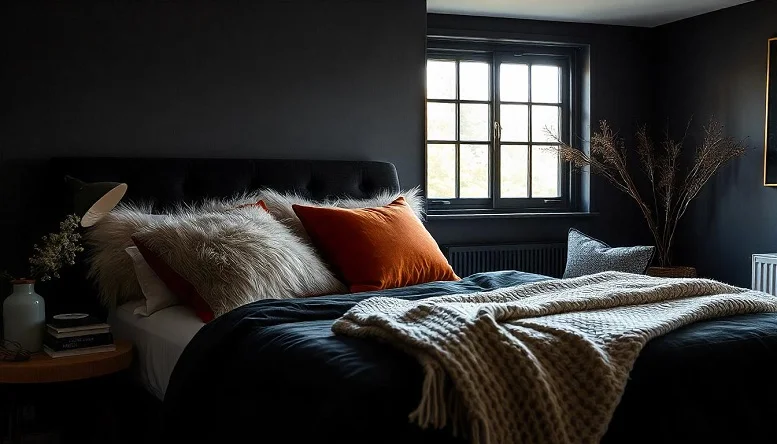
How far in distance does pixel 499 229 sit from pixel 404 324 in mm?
3178

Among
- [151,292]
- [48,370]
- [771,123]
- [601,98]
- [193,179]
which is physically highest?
[601,98]

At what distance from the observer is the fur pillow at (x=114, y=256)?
3207 millimetres

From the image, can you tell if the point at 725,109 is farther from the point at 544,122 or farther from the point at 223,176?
the point at 223,176

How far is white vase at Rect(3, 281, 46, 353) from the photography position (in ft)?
9.54

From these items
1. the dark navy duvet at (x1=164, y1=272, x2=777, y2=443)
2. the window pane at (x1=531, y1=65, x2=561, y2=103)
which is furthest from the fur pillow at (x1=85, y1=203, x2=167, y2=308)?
the window pane at (x1=531, y1=65, x2=561, y2=103)

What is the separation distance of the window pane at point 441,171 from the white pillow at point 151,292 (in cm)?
233

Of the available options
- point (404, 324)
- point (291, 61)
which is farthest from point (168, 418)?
point (291, 61)

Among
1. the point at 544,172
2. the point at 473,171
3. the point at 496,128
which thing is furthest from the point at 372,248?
the point at 544,172

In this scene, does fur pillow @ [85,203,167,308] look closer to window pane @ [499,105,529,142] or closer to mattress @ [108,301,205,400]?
mattress @ [108,301,205,400]

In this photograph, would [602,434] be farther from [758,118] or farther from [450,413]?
[758,118]

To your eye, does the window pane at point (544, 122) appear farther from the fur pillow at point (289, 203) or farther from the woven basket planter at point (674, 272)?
the fur pillow at point (289, 203)

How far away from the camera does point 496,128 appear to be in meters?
5.22

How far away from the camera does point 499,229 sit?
16.9 feet

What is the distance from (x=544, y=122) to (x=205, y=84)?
2.40 metres
